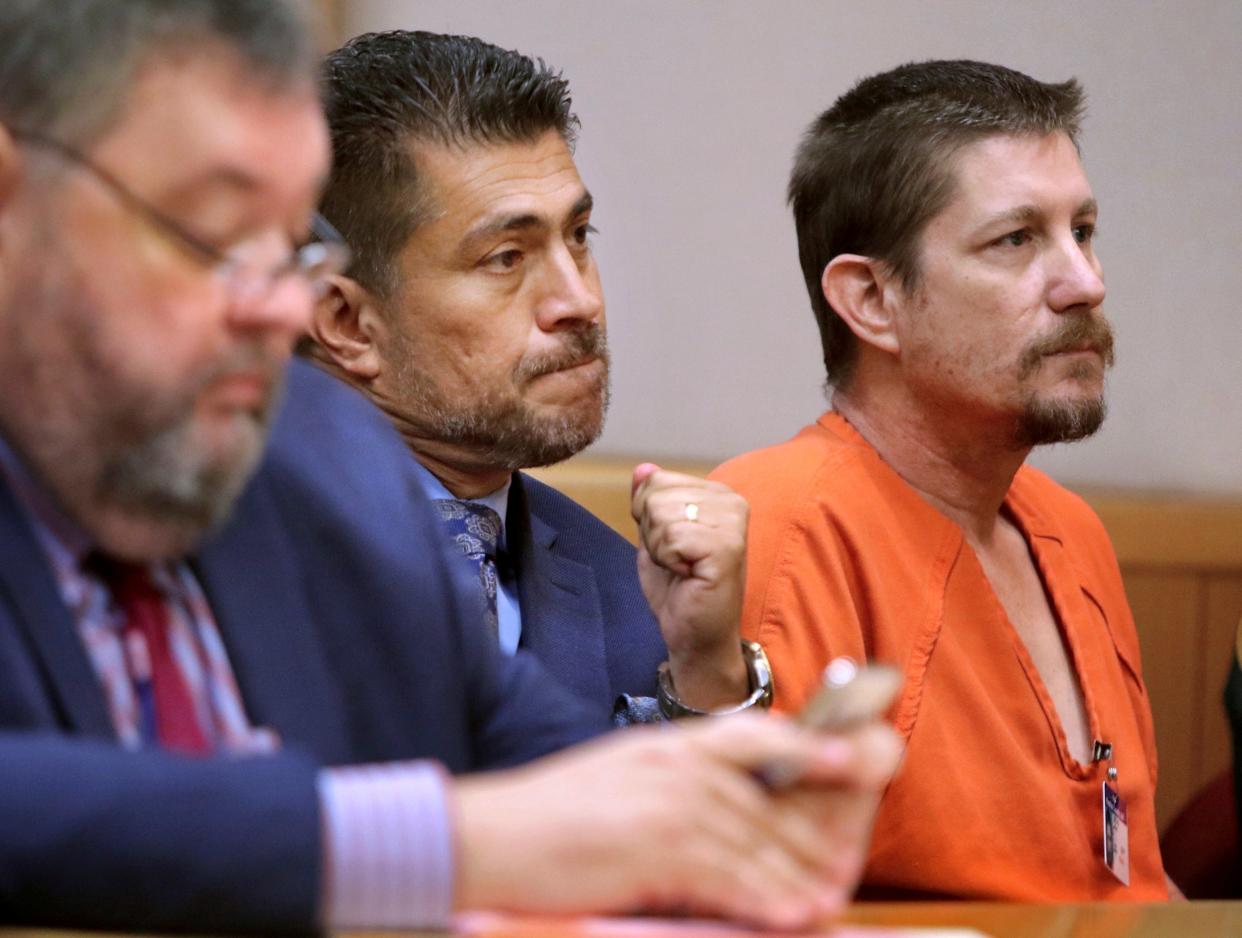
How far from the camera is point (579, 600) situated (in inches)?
68.6

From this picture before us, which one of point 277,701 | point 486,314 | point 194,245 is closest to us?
point 194,245

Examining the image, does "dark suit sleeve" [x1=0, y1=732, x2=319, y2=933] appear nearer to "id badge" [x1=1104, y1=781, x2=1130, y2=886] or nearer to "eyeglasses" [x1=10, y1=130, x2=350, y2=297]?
"eyeglasses" [x1=10, y1=130, x2=350, y2=297]

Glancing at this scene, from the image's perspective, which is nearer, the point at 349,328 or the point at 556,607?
the point at 556,607

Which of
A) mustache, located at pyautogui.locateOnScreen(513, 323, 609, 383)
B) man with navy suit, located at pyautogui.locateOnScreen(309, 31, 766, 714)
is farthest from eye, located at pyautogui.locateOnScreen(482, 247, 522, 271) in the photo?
mustache, located at pyautogui.locateOnScreen(513, 323, 609, 383)

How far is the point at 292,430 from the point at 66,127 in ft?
1.09

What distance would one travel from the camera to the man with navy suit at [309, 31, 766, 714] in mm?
1759

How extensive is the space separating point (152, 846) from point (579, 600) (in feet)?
3.34

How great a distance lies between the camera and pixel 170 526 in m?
0.88

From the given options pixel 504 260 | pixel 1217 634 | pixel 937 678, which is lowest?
pixel 1217 634

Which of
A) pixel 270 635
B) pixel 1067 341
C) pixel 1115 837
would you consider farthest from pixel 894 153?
pixel 270 635

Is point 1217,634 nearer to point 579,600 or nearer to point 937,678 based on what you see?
point 937,678

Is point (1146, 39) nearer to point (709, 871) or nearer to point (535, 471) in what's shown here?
point (535, 471)

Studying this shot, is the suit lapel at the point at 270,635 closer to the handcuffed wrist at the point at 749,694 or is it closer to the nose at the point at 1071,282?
the handcuffed wrist at the point at 749,694

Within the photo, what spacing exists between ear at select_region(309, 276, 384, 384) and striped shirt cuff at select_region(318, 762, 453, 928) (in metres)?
1.15
